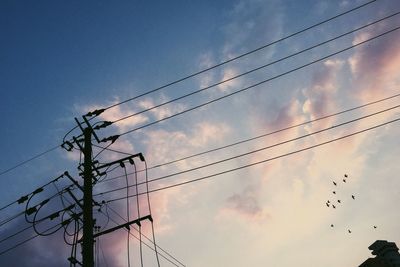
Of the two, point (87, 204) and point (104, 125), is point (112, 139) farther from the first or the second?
point (87, 204)

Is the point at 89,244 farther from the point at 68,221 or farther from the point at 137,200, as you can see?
the point at 137,200

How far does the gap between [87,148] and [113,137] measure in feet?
4.02

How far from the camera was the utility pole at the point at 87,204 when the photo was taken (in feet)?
36.9

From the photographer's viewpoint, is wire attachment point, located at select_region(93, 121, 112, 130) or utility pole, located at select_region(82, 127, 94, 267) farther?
wire attachment point, located at select_region(93, 121, 112, 130)

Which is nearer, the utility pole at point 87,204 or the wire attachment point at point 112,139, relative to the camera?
the utility pole at point 87,204

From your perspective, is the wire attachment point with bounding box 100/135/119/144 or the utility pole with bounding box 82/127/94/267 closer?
the utility pole with bounding box 82/127/94/267

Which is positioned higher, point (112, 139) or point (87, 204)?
point (112, 139)

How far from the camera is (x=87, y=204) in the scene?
12516mm

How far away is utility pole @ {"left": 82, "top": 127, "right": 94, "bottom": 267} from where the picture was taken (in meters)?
11.2

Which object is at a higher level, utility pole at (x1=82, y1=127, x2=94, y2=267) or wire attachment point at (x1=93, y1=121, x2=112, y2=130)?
wire attachment point at (x1=93, y1=121, x2=112, y2=130)

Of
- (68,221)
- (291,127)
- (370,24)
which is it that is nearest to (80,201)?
(68,221)

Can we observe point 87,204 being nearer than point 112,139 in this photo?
Yes

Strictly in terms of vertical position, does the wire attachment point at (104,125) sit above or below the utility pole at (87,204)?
above

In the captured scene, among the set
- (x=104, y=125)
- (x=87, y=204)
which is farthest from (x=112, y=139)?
(x=87, y=204)
